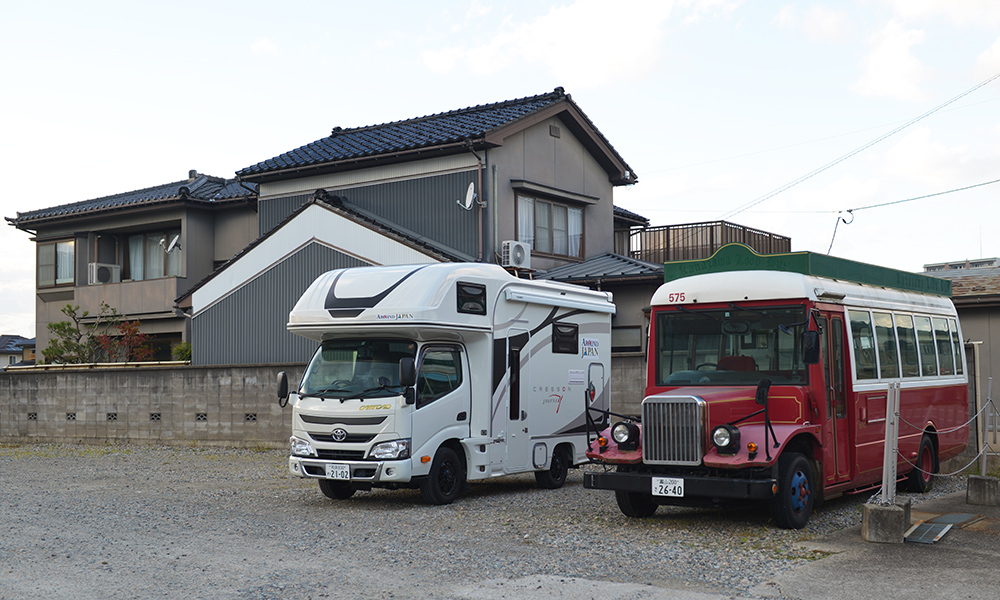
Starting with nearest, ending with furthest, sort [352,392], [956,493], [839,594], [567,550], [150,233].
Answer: [839,594], [567,550], [352,392], [956,493], [150,233]

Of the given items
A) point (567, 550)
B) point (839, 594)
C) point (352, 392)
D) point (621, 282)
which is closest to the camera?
point (839, 594)

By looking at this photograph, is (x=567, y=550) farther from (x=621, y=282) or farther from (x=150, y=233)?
(x=150, y=233)

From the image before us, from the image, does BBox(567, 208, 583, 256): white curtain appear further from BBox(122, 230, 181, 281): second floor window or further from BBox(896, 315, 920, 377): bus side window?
BBox(122, 230, 181, 281): second floor window

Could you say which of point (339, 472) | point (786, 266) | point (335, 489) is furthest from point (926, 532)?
point (335, 489)

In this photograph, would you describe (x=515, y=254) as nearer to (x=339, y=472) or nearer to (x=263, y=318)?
(x=263, y=318)

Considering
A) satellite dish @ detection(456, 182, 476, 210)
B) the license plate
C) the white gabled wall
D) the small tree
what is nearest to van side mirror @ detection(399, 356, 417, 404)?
the license plate

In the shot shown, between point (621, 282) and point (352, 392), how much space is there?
33.1 ft

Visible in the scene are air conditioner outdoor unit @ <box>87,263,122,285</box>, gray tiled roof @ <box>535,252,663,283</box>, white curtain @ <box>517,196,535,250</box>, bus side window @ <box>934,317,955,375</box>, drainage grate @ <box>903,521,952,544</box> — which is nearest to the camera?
drainage grate @ <box>903,521,952,544</box>

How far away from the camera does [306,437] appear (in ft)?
38.6

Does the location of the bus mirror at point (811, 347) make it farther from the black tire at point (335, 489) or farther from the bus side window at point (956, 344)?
the black tire at point (335, 489)

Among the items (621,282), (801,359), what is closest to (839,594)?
(801,359)

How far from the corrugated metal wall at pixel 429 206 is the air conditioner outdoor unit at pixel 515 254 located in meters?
0.85

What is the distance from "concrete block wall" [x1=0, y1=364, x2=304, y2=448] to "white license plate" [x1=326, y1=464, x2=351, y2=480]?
817cm

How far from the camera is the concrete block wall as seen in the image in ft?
65.2
